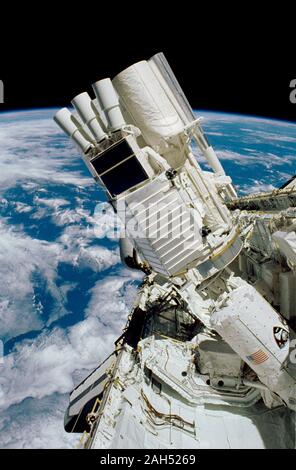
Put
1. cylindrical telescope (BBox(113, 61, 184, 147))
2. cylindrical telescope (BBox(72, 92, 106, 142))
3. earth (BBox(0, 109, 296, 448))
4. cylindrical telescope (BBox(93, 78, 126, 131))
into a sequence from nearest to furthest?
cylindrical telescope (BBox(93, 78, 126, 131)) → cylindrical telescope (BBox(72, 92, 106, 142)) → cylindrical telescope (BBox(113, 61, 184, 147)) → earth (BBox(0, 109, 296, 448))

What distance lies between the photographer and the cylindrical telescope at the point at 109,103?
5.43 m

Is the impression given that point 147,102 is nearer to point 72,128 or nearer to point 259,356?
point 72,128

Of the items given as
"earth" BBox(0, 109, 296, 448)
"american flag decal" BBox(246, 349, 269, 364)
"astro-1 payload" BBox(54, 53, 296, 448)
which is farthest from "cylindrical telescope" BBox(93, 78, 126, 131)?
"earth" BBox(0, 109, 296, 448)

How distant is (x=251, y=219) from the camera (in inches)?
306

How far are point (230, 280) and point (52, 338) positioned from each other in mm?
38154

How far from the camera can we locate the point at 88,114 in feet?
18.7

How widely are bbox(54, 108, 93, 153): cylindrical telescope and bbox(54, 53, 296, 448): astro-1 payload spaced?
0.08ft

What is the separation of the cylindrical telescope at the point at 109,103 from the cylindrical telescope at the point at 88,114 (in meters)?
0.27

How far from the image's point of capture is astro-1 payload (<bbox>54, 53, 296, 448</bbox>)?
5281mm

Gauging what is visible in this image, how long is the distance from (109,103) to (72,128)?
3.17 ft

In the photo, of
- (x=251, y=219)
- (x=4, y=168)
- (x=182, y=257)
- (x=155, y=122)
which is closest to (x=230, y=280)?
(x=182, y=257)

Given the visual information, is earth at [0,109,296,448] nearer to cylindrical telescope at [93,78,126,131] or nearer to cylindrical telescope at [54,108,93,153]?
cylindrical telescope at [54,108,93,153]

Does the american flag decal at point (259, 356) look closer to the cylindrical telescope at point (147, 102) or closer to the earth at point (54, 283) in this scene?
the cylindrical telescope at point (147, 102)

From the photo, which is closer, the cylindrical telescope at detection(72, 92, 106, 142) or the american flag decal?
the american flag decal
